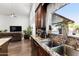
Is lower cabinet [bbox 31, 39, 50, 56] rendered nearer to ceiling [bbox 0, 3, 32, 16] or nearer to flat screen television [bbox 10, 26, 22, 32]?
flat screen television [bbox 10, 26, 22, 32]

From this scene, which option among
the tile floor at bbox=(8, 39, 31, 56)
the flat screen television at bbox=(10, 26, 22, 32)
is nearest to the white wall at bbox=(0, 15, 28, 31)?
the flat screen television at bbox=(10, 26, 22, 32)

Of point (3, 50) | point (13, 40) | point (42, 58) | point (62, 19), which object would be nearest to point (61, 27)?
point (62, 19)

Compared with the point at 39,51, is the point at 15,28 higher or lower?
higher

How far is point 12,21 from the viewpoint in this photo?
173 cm

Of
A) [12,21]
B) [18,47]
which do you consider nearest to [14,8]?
[12,21]

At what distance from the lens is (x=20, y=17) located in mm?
1717

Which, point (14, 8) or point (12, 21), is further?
point (12, 21)

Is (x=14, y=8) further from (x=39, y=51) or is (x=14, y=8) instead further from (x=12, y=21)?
(x=39, y=51)

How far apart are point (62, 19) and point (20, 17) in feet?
1.95

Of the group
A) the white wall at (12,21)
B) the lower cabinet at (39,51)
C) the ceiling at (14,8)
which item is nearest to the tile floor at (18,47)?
the lower cabinet at (39,51)

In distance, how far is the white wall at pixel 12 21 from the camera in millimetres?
1669

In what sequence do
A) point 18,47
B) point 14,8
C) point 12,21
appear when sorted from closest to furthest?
point 14,8
point 12,21
point 18,47

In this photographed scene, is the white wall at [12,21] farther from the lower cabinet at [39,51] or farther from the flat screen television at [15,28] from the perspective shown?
the lower cabinet at [39,51]

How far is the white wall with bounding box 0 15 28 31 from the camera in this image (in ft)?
5.47
